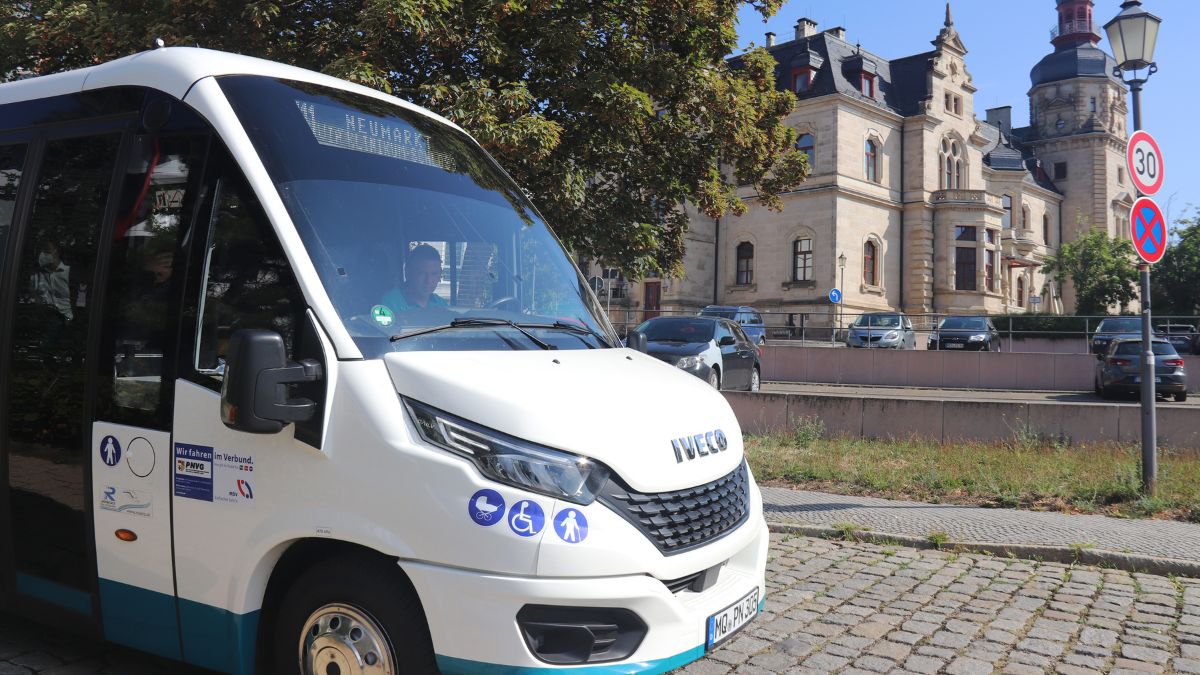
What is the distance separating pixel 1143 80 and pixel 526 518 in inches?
384

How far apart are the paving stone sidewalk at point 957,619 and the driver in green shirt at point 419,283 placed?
214 centimetres

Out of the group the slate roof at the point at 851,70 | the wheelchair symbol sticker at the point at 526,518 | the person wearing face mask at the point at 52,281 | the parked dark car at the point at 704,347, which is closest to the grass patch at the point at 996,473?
the parked dark car at the point at 704,347

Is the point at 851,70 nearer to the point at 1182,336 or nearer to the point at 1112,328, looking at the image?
the point at 1112,328

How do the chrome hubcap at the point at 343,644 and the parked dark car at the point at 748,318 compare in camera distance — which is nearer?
the chrome hubcap at the point at 343,644

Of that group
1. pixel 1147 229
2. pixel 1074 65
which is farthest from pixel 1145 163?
pixel 1074 65

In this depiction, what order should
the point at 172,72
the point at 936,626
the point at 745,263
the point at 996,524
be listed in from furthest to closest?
1. the point at 745,263
2. the point at 996,524
3. the point at 936,626
4. the point at 172,72

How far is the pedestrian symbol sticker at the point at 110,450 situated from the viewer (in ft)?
12.4

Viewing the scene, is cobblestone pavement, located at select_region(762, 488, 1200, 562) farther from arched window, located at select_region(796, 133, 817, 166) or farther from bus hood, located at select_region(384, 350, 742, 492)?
arched window, located at select_region(796, 133, 817, 166)

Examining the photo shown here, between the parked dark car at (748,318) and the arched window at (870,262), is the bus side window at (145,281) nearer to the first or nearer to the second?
the parked dark car at (748,318)

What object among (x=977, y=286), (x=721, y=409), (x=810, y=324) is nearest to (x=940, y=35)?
(x=977, y=286)

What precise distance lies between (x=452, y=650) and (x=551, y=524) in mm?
525

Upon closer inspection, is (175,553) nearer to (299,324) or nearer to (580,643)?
(299,324)

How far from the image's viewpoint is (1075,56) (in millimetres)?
84562

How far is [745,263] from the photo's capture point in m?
59.1
